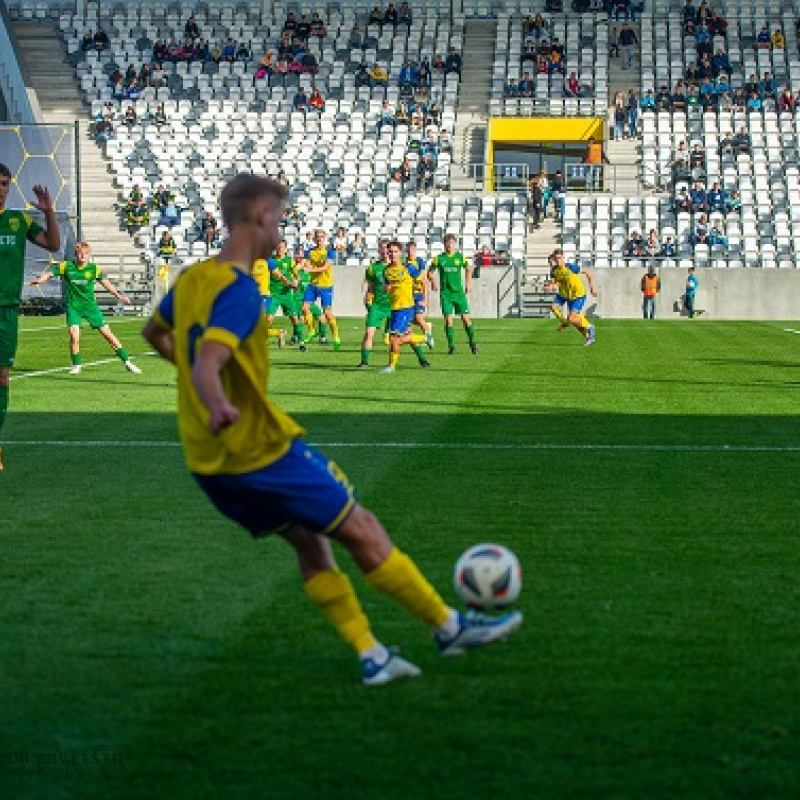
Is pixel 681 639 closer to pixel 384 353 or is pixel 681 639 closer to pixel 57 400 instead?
pixel 57 400

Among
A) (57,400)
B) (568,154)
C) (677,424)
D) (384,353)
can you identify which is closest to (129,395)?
(57,400)

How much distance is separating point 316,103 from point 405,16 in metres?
6.52

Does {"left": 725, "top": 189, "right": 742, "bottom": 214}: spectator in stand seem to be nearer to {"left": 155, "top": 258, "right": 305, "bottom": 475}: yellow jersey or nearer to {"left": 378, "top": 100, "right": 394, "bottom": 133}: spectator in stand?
{"left": 378, "top": 100, "right": 394, "bottom": 133}: spectator in stand

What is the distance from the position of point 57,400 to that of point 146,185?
36.9 m

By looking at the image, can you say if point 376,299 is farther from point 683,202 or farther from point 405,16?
point 405,16

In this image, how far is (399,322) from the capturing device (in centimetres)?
2159

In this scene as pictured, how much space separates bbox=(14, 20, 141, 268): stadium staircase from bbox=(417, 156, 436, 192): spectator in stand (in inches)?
386

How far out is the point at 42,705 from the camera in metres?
5.11

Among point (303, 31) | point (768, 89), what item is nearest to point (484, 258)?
point (768, 89)

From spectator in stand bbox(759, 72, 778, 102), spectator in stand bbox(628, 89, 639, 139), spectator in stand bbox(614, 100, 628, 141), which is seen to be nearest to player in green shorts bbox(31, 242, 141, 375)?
spectator in stand bbox(614, 100, 628, 141)

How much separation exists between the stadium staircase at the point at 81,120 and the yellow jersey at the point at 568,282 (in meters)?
19.8

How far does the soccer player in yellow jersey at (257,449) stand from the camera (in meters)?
Answer: 5.18

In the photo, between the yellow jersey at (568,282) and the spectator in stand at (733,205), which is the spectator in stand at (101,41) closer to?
the spectator in stand at (733,205)

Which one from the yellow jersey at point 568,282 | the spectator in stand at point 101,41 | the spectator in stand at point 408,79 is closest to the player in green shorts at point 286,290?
the yellow jersey at point 568,282
